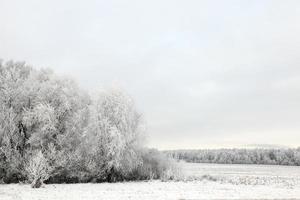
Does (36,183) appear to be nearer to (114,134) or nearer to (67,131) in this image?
(67,131)

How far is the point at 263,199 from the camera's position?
2441 cm

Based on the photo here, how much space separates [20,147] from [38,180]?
9.45m

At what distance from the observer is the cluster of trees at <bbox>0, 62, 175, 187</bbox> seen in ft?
141

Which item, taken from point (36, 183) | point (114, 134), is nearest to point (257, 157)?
point (114, 134)

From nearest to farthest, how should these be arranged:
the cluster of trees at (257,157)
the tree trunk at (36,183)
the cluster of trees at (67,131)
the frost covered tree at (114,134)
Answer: the tree trunk at (36,183), the cluster of trees at (67,131), the frost covered tree at (114,134), the cluster of trees at (257,157)

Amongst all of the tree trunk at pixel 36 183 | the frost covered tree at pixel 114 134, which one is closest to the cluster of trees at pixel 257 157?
the frost covered tree at pixel 114 134

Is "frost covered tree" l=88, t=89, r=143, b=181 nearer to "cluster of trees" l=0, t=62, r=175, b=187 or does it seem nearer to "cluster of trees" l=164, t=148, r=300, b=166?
"cluster of trees" l=0, t=62, r=175, b=187

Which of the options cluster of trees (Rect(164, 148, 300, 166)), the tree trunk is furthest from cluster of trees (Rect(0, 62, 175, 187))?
cluster of trees (Rect(164, 148, 300, 166))

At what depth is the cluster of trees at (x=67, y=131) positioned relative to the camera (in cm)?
4288

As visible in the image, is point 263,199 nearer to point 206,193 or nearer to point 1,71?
point 206,193

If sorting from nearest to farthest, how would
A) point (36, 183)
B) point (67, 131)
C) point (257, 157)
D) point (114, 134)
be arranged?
1. point (36, 183)
2. point (114, 134)
3. point (67, 131)
4. point (257, 157)

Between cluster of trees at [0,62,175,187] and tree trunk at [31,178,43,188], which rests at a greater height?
cluster of trees at [0,62,175,187]

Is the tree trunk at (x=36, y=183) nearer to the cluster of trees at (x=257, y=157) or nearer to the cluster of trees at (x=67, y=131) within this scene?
the cluster of trees at (x=67, y=131)

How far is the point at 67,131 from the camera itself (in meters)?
45.0
